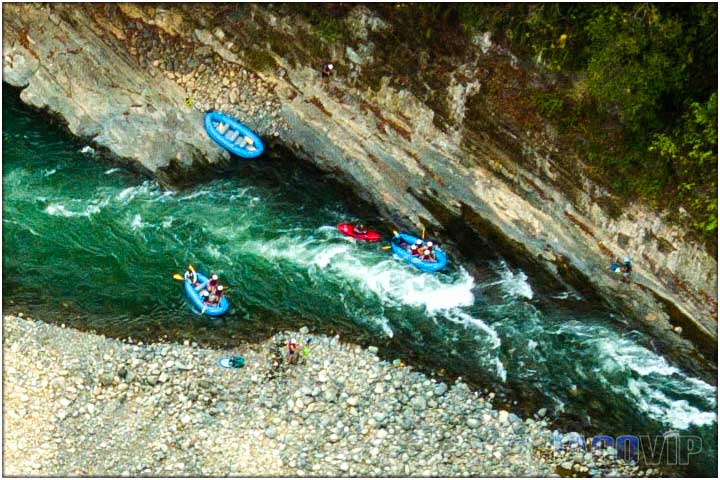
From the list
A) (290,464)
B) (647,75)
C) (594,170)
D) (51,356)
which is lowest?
(290,464)

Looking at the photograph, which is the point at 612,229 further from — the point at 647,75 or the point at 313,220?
the point at 313,220

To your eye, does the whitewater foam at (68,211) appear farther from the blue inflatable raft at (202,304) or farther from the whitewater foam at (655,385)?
the whitewater foam at (655,385)

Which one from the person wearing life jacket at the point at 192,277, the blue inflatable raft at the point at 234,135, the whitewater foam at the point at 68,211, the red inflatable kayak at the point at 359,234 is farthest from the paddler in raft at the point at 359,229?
the whitewater foam at the point at 68,211

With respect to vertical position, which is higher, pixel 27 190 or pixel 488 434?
pixel 27 190

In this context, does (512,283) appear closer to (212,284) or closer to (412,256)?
(412,256)

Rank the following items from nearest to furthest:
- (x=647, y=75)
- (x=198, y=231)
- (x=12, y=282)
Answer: (x=647, y=75)
(x=12, y=282)
(x=198, y=231)

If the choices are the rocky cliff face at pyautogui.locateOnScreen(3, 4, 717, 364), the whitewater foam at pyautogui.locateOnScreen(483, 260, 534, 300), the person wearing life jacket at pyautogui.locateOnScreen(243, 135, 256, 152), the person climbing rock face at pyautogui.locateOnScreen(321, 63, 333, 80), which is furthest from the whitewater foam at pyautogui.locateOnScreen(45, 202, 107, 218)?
the whitewater foam at pyautogui.locateOnScreen(483, 260, 534, 300)

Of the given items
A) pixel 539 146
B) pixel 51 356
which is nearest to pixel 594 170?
pixel 539 146
